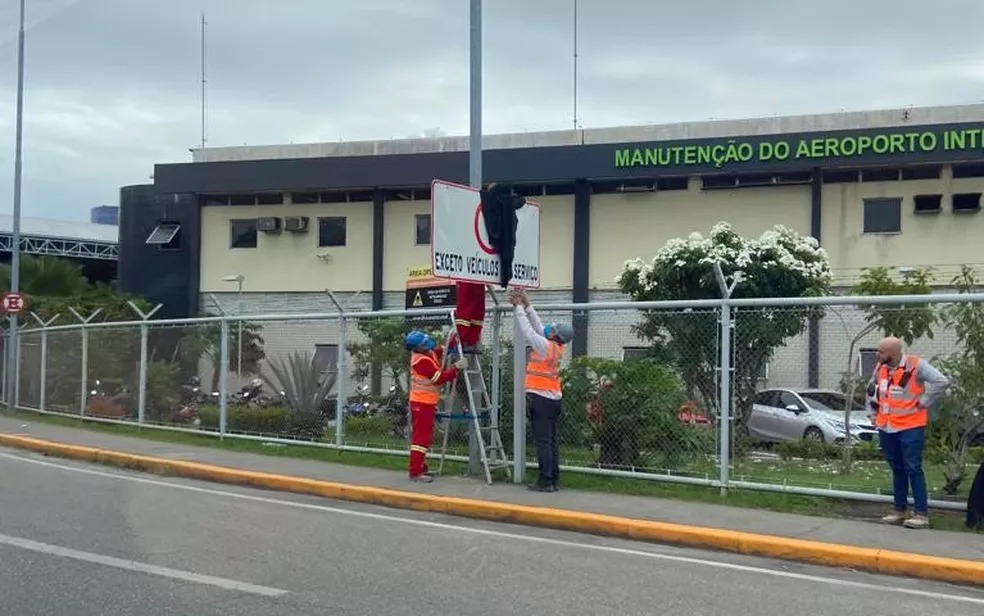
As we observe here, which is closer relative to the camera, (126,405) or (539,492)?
(539,492)

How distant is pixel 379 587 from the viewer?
695 centimetres

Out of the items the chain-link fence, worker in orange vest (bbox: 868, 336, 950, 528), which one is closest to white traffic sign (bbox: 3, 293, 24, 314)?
the chain-link fence

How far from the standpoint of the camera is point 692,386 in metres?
11.0

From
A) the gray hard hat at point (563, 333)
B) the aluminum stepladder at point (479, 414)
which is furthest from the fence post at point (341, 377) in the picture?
the gray hard hat at point (563, 333)

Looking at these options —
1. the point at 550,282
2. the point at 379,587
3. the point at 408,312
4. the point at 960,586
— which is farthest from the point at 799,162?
the point at 379,587

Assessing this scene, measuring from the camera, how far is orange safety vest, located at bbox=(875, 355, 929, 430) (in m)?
8.84

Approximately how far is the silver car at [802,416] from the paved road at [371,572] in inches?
111

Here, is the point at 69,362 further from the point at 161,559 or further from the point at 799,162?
the point at 799,162

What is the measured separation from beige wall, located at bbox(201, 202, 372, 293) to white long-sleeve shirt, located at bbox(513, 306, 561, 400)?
2135 centimetres

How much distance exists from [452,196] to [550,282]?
18.8 metres

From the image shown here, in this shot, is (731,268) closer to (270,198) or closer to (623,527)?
(623,527)

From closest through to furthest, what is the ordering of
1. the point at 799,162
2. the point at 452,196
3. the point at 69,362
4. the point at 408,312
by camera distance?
the point at 452,196 < the point at 408,312 < the point at 69,362 < the point at 799,162

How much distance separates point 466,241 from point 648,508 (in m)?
3.41

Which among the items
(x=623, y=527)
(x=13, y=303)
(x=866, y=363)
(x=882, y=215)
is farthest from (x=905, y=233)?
(x=13, y=303)
